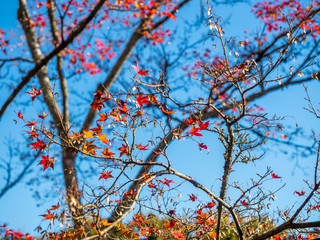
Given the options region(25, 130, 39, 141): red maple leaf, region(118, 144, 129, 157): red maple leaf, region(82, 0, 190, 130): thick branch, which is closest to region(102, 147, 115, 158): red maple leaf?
region(118, 144, 129, 157): red maple leaf

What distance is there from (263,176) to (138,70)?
56.6 inches

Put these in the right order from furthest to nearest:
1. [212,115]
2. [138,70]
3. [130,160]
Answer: [212,115]
[130,160]
[138,70]

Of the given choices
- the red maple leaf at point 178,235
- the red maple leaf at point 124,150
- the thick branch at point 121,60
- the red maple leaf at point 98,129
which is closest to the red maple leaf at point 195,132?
the red maple leaf at point 124,150

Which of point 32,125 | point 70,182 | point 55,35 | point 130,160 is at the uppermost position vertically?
point 55,35

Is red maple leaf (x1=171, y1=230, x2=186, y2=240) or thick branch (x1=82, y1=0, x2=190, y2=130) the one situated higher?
thick branch (x1=82, y1=0, x2=190, y2=130)

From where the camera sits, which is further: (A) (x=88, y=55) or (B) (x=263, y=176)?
(A) (x=88, y=55)

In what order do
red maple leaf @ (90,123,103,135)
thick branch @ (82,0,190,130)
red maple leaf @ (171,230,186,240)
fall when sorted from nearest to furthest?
red maple leaf @ (90,123,103,135), red maple leaf @ (171,230,186,240), thick branch @ (82,0,190,130)

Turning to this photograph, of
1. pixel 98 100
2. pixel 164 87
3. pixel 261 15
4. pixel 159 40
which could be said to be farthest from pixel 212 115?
pixel 98 100

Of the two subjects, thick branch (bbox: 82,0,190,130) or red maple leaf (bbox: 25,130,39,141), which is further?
thick branch (bbox: 82,0,190,130)

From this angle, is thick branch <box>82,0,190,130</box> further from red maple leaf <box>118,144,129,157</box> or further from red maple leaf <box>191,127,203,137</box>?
red maple leaf <box>191,127,203,137</box>

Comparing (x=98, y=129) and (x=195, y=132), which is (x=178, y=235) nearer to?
(x=195, y=132)

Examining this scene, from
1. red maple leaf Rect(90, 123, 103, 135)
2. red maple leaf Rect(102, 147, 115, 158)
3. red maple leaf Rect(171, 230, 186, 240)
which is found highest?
red maple leaf Rect(90, 123, 103, 135)

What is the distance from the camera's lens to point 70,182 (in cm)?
552

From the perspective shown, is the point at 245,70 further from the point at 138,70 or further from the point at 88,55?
the point at 88,55
